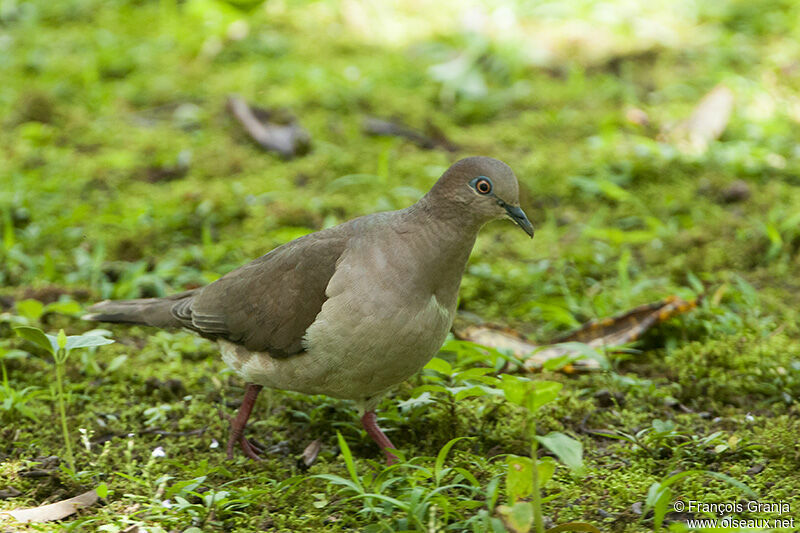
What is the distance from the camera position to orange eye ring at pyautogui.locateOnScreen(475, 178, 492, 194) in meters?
3.56

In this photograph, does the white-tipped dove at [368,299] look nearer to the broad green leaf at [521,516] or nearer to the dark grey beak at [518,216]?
the dark grey beak at [518,216]

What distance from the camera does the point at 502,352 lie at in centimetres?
408

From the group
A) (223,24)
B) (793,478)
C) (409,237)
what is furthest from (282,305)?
(223,24)

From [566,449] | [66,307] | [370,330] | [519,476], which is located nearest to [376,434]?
[370,330]

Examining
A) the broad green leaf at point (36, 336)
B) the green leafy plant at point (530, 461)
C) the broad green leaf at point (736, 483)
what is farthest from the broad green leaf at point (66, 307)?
the broad green leaf at point (736, 483)

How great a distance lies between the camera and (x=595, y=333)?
14.9 ft

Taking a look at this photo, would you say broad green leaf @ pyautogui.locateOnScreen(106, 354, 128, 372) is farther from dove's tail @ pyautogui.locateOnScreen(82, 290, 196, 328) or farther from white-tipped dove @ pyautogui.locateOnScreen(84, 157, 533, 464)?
white-tipped dove @ pyautogui.locateOnScreen(84, 157, 533, 464)

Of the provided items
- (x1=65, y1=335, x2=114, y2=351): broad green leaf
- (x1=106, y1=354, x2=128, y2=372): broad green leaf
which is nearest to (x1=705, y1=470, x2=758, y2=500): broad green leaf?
(x1=65, y1=335, x2=114, y2=351): broad green leaf

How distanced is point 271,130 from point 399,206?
5.42ft

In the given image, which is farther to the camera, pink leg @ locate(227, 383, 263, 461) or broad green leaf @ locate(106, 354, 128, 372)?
broad green leaf @ locate(106, 354, 128, 372)

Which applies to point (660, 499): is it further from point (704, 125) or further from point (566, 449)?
point (704, 125)

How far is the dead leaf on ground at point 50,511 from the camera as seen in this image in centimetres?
317

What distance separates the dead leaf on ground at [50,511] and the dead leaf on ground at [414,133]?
14.2 feet

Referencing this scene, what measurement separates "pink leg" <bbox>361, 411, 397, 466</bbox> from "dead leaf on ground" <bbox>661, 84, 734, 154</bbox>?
3929 mm
